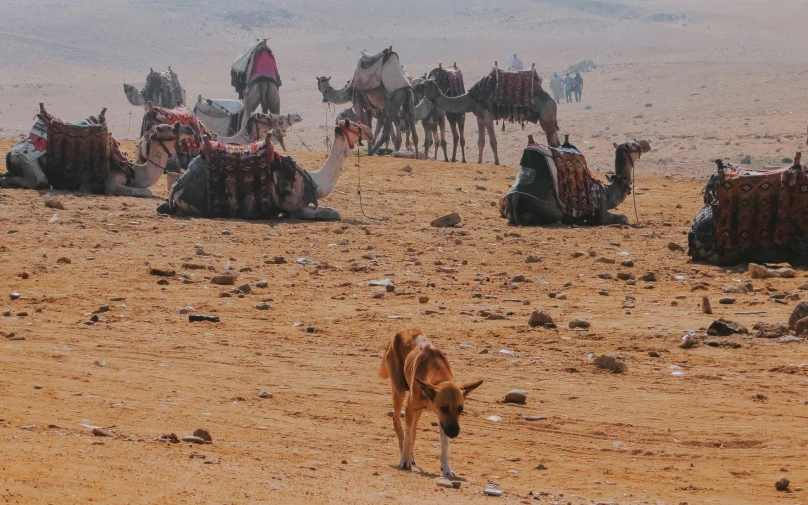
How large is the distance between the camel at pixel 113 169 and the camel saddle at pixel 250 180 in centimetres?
198

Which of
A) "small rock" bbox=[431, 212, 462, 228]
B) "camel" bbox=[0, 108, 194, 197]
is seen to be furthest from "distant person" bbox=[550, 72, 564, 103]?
"small rock" bbox=[431, 212, 462, 228]

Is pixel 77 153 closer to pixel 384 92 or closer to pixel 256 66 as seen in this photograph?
pixel 384 92

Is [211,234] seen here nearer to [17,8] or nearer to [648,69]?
[648,69]

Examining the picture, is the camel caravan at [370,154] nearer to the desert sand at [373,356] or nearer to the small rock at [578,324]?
the desert sand at [373,356]

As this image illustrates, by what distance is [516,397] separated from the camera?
7.66m

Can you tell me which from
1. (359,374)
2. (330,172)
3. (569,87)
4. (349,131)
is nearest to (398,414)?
(359,374)

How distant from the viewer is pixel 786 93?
1727 inches

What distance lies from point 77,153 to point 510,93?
32.1 feet

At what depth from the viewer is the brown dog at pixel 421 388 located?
5.75m

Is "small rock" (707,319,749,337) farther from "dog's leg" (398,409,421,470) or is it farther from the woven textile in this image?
the woven textile

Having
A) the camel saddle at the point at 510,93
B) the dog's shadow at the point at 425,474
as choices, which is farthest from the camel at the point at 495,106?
the dog's shadow at the point at 425,474

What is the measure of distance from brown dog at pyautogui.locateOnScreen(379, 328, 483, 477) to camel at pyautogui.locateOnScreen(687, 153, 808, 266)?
678cm

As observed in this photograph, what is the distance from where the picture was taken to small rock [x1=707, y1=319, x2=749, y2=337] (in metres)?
9.28

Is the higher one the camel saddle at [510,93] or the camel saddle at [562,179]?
the camel saddle at [510,93]
